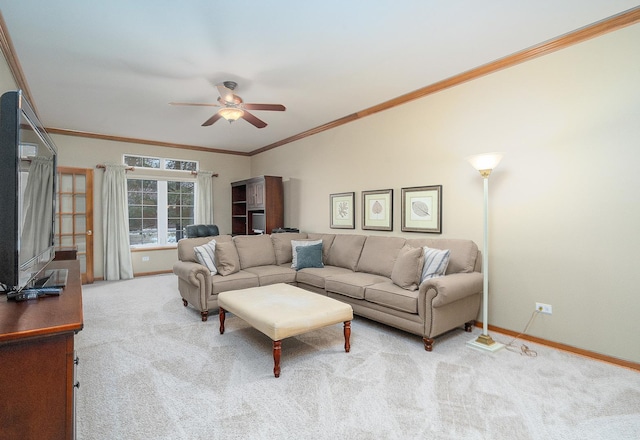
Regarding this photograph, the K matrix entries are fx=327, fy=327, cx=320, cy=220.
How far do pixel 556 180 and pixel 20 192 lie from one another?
366 cm

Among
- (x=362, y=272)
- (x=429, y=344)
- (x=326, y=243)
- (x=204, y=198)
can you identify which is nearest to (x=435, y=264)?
(x=429, y=344)

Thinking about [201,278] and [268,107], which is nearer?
[268,107]

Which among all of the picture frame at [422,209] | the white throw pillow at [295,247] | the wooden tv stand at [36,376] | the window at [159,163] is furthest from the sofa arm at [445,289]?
the window at [159,163]

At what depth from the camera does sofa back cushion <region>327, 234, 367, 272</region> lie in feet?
14.4

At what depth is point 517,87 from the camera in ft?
10.2

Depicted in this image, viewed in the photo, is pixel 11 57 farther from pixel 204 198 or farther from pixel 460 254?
pixel 460 254

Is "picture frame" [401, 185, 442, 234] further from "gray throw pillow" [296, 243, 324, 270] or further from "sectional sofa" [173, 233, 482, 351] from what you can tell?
"gray throw pillow" [296, 243, 324, 270]

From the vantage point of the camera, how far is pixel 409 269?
3242 mm

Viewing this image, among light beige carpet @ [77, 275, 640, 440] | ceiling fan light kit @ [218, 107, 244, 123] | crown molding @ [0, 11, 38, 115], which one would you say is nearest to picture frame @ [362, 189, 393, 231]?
light beige carpet @ [77, 275, 640, 440]

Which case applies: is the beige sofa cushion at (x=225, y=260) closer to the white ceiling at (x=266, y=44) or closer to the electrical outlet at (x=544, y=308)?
the white ceiling at (x=266, y=44)

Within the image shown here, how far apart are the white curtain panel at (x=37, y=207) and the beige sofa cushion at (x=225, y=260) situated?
1978 mm

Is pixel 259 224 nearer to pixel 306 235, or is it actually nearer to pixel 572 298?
pixel 306 235

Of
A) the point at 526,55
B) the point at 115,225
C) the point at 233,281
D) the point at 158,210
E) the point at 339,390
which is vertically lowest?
the point at 339,390

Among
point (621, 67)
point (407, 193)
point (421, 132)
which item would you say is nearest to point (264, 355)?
point (407, 193)
